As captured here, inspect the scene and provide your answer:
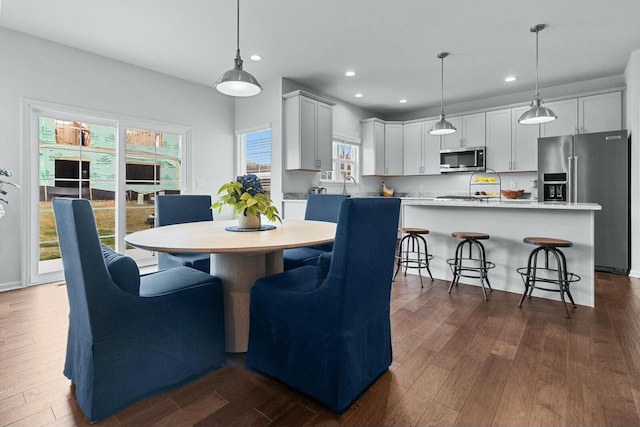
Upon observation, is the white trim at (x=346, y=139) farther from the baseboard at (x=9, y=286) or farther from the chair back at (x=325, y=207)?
the baseboard at (x=9, y=286)

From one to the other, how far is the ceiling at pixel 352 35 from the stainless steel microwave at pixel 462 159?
121 centimetres

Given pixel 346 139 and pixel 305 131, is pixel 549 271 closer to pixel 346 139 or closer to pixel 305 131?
pixel 305 131

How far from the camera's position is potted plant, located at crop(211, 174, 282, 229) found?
2.17m

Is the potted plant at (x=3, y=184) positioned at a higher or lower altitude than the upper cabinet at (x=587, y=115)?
lower

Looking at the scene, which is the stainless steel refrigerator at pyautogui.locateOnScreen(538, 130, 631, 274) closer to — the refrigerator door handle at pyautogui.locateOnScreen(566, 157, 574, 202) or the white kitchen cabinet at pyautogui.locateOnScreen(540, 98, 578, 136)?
the refrigerator door handle at pyautogui.locateOnScreen(566, 157, 574, 202)

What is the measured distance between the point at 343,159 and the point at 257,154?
170 cm

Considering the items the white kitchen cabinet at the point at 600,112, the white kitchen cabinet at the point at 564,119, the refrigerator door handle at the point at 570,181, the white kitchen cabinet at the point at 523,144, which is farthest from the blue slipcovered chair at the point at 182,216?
the white kitchen cabinet at the point at 600,112

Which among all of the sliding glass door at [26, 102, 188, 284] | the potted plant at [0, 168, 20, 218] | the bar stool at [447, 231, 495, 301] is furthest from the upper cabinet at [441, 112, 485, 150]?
the potted plant at [0, 168, 20, 218]

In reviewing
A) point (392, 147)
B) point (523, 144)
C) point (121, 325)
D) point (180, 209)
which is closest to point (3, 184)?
point (180, 209)

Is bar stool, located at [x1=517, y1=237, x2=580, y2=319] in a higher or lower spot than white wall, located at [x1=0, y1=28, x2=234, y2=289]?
lower

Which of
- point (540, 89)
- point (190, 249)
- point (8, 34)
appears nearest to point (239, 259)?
point (190, 249)

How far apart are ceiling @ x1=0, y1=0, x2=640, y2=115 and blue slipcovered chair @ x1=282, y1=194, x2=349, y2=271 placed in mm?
1713

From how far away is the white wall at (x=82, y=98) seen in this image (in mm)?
3330

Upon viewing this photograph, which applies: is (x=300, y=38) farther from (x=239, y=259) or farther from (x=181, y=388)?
(x=181, y=388)
